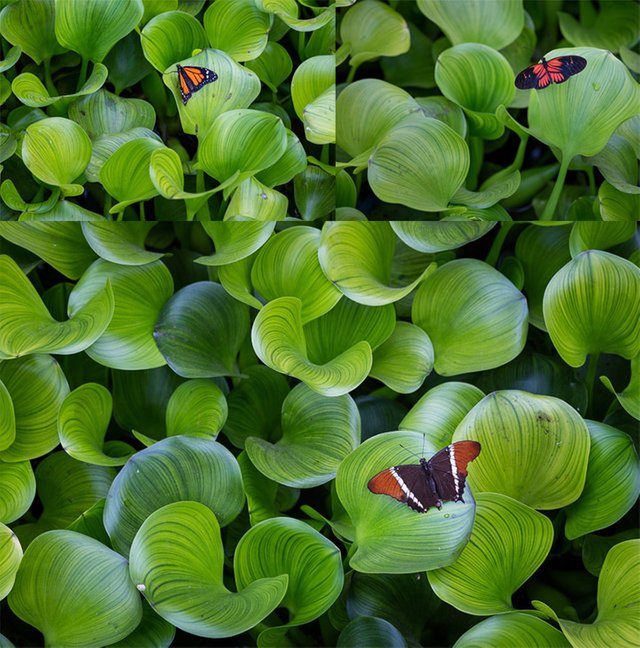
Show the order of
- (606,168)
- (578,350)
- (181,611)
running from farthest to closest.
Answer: (606,168), (578,350), (181,611)

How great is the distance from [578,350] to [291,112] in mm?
373

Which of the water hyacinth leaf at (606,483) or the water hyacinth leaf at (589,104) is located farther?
the water hyacinth leaf at (589,104)

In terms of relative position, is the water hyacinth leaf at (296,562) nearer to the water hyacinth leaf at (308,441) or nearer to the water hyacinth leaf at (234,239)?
the water hyacinth leaf at (308,441)

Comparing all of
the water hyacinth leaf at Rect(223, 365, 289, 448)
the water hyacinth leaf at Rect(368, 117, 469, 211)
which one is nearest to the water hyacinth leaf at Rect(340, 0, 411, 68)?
the water hyacinth leaf at Rect(368, 117, 469, 211)

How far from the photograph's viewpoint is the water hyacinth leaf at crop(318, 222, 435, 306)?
0.62m

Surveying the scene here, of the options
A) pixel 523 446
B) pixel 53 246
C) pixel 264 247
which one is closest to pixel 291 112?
pixel 264 247

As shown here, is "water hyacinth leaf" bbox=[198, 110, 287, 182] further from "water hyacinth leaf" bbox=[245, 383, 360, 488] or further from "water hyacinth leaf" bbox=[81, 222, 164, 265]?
"water hyacinth leaf" bbox=[245, 383, 360, 488]

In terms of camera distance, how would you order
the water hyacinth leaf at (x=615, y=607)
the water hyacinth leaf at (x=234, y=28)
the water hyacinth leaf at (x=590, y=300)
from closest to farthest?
the water hyacinth leaf at (x=615, y=607) < the water hyacinth leaf at (x=590, y=300) < the water hyacinth leaf at (x=234, y=28)

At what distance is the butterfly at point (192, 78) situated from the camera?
26.8 inches

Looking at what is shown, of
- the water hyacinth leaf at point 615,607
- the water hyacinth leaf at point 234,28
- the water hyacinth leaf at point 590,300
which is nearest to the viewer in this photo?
the water hyacinth leaf at point 615,607

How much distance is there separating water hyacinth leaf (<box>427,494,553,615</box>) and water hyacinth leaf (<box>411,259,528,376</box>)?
144 mm

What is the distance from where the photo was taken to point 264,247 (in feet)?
2.16

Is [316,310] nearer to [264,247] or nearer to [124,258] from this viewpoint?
[264,247]

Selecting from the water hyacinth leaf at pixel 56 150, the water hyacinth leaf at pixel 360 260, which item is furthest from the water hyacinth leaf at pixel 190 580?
the water hyacinth leaf at pixel 56 150
